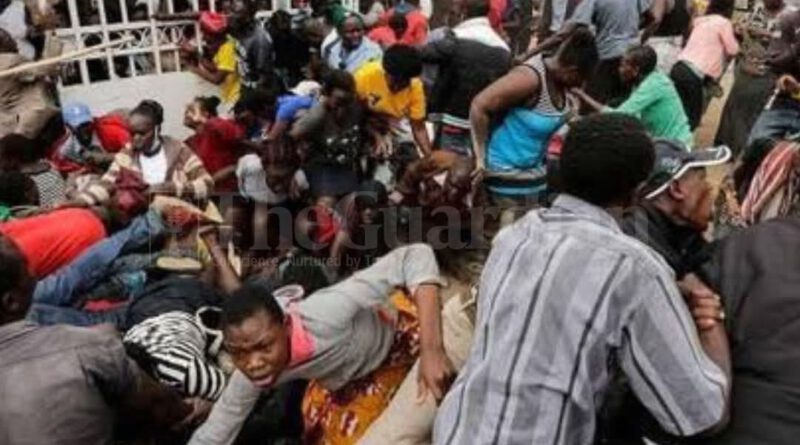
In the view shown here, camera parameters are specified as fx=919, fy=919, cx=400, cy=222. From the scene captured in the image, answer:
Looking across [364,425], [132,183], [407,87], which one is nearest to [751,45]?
[407,87]

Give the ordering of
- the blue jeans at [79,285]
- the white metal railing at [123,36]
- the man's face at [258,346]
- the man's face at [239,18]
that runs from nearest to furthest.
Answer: the man's face at [258,346] < the blue jeans at [79,285] < the white metal railing at [123,36] < the man's face at [239,18]

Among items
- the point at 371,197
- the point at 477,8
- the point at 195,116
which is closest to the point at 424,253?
the point at 371,197

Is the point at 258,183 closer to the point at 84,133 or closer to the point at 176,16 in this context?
the point at 84,133

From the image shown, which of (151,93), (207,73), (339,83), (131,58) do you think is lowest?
(151,93)

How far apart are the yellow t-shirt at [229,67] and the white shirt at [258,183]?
7.75ft

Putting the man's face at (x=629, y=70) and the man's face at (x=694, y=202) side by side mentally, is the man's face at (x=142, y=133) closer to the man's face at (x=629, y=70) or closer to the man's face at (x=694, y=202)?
the man's face at (x=629, y=70)

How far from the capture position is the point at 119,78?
7.05 m

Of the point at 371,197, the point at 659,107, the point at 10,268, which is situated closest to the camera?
the point at 10,268

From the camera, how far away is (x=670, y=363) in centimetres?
166

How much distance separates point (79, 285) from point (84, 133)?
242 cm

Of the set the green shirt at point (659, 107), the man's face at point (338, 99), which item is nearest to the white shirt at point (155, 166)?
the man's face at point (338, 99)

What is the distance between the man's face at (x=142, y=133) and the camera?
4.80 meters

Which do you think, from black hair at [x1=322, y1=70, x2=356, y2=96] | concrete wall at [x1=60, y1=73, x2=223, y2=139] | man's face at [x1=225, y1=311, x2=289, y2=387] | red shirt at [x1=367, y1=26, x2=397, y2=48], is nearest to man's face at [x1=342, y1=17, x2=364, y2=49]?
red shirt at [x1=367, y1=26, x2=397, y2=48]

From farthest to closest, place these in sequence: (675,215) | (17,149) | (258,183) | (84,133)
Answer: (84,133) → (258,183) → (17,149) → (675,215)
